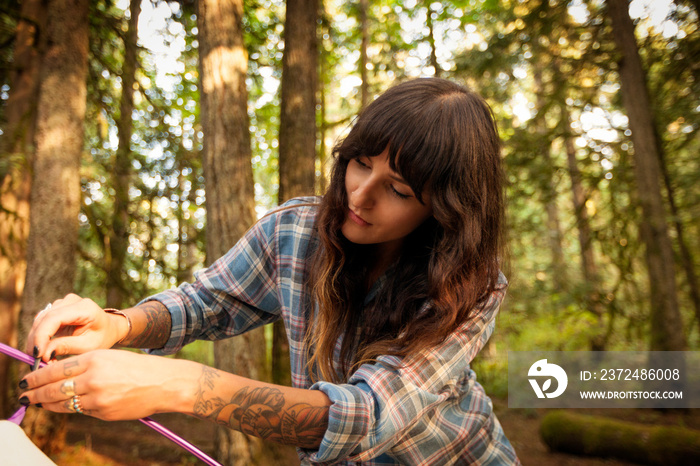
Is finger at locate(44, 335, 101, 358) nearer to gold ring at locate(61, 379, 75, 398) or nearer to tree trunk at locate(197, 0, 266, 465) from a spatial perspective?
gold ring at locate(61, 379, 75, 398)

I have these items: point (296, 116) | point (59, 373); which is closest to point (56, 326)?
point (59, 373)

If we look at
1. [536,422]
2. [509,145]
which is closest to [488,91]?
[509,145]

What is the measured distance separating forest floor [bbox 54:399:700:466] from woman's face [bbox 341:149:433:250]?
3943 millimetres

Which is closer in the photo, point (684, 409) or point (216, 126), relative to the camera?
point (216, 126)

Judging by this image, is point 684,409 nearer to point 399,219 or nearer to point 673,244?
point 673,244

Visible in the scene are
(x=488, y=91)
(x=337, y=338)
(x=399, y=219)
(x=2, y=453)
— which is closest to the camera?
(x=2, y=453)

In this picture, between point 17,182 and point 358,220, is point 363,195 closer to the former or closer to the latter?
point 358,220

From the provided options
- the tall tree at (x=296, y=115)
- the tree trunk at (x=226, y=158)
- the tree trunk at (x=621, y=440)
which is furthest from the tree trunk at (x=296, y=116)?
the tree trunk at (x=621, y=440)

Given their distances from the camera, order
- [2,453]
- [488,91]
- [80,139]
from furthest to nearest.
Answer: [488,91] → [80,139] → [2,453]

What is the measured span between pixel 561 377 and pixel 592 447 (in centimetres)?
212

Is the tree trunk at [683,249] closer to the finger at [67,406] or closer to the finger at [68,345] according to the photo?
the finger at [68,345]

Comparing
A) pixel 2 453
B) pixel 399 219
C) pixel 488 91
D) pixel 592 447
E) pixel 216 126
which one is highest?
pixel 488 91

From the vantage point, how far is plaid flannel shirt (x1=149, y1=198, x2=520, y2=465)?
4.23 feet

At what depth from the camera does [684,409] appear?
19.2 ft
